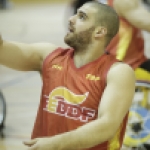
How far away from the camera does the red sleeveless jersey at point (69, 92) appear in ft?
5.09

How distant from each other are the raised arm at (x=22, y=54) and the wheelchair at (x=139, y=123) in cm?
80

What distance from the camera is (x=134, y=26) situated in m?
2.01

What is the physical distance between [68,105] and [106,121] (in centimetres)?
22

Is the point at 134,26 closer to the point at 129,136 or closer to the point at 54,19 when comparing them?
the point at 129,136

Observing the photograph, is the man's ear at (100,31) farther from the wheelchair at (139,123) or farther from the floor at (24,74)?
the floor at (24,74)

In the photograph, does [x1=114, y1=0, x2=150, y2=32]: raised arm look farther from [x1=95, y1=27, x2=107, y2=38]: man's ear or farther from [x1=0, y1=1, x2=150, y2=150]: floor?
[x1=0, y1=1, x2=150, y2=150]: floor

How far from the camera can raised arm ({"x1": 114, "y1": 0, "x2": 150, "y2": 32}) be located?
1941mm

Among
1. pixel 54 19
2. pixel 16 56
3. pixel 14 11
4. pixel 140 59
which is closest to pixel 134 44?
pixel 140 59

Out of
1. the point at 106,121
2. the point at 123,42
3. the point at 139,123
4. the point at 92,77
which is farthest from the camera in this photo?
the point at 139,123

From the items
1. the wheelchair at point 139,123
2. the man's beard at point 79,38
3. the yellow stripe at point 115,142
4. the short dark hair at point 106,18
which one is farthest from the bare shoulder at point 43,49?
the wheelchair at point 139,123

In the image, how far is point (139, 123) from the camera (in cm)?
243

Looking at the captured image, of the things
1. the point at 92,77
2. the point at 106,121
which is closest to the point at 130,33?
the point at 92,77

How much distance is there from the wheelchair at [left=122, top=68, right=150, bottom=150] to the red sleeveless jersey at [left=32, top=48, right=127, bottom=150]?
0.73 meters

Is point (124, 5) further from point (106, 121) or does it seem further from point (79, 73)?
point (106, 121)
